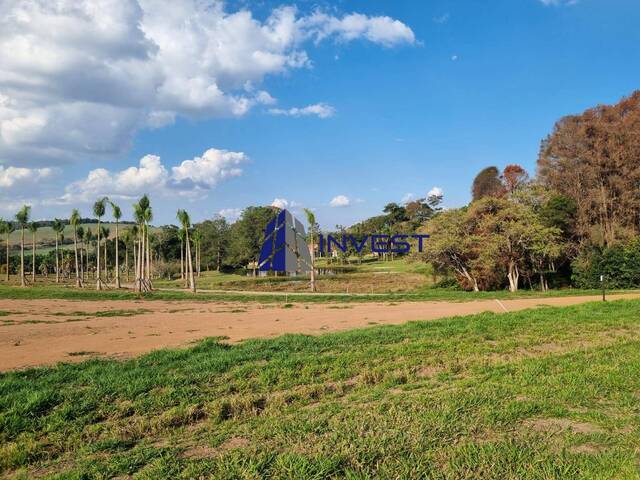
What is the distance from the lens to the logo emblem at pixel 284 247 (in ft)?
190

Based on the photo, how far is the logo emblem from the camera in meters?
57.8

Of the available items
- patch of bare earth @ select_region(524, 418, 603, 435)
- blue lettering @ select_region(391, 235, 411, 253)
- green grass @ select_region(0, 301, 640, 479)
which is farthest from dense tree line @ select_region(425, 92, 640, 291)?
blue lettering @ select_region(391, 235, 411, 253)

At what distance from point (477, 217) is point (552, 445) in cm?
3195

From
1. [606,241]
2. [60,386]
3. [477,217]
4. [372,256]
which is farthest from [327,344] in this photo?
[372,256]

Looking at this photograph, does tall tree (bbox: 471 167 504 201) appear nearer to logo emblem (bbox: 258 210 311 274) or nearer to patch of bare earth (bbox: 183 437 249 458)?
logo emblem (bbox: 258 210 311 274)

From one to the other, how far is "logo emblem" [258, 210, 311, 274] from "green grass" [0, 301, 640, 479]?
4943 cm

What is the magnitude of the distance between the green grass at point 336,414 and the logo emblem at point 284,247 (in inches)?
1946

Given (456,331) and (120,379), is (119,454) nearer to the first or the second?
(120,379)

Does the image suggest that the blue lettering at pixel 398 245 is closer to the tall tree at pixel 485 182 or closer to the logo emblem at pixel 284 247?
the tall tree at pixel 485 182

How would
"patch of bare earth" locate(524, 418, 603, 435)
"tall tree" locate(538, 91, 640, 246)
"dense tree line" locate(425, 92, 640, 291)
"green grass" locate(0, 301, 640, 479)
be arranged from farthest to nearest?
"tall tree" locate(538, 91, 640, 246) → "dense tree line" locate(425, 92, 640, 291) → "patch of bare earth" locate(524, 418, 603, 435) → "green grass" locate(0, 301, 640, 479)

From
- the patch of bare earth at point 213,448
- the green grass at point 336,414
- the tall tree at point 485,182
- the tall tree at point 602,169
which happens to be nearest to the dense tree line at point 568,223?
the tall tree at point 602,169

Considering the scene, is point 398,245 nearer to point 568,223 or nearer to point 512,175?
point 512,175

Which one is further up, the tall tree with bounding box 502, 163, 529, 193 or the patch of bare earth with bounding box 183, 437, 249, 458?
the tall tree with bounding box 502, 163, 529, 193

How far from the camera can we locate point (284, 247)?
6197cm
